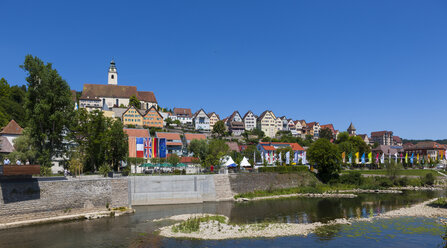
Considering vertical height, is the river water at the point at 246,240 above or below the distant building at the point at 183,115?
below

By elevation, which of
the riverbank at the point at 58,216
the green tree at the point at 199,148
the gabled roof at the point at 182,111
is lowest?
the riverbank at the point at 58,216

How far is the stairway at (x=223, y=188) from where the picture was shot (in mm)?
46750

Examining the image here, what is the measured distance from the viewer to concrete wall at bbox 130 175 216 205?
4147 cm

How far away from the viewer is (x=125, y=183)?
38.4 metres

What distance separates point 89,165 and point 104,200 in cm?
1395

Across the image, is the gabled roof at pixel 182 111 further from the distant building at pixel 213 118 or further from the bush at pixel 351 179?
the bush at pixel 351 179

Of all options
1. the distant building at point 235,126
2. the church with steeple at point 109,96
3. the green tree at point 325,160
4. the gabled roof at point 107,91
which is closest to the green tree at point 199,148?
the green tree at point 325,160

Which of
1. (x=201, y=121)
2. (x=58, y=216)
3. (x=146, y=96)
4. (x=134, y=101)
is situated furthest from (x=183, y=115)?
(x=58, y=216)

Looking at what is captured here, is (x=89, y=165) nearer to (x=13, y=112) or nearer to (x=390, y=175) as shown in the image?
(x=13, y=112)

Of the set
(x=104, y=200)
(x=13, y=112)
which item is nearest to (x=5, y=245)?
(x=104, y=200)

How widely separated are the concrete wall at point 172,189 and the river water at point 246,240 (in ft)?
5.34

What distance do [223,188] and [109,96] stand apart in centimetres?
8320

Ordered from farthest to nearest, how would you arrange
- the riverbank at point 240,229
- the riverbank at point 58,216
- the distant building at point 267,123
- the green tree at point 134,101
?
the distant building at point 267,123 → the green tree at point 134,101 → the riverbank at point 58,216 → the riverbank at point 240,229

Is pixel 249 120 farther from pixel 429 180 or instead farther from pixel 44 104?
pixel 44 104
